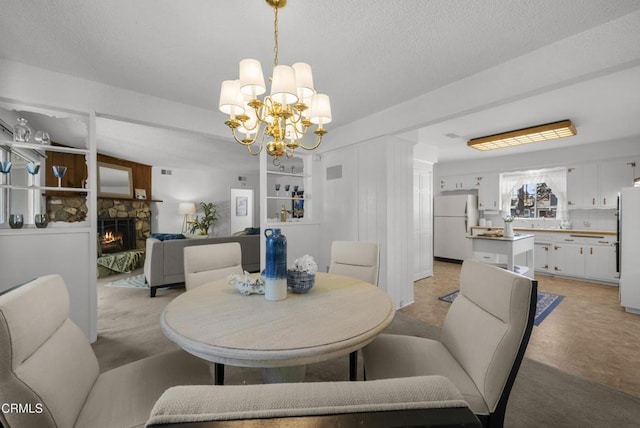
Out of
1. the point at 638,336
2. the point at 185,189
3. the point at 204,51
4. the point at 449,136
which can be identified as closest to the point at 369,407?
the point at 204,51

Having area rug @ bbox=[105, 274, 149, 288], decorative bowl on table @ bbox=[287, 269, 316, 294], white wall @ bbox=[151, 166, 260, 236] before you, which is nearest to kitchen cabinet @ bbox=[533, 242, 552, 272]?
decorative bowl on table @ bbox=[287, 269, 316, 294]

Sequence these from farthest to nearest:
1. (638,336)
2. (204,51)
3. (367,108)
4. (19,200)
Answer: (19,200), (367,108), (638,336), (204,51)

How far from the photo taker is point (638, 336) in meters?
2.52

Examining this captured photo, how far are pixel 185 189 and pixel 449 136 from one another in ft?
20.9

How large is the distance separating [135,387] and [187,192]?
6883 millimetres

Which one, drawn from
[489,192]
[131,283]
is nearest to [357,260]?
[131,283]

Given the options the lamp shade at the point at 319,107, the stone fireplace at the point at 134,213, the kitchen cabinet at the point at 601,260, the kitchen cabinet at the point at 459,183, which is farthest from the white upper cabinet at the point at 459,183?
the stone fireplace at the point at 134,213

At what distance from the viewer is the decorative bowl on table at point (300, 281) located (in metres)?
1.50

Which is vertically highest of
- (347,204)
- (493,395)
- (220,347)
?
(347,204)

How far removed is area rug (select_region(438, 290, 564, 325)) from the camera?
304cm

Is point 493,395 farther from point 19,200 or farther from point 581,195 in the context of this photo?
point 581,195

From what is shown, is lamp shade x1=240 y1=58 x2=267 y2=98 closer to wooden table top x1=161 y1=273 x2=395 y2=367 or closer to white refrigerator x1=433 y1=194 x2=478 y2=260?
wooden table top x1=161 y1=273 x2=395 y2=367

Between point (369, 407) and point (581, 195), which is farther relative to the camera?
point (581, 195)

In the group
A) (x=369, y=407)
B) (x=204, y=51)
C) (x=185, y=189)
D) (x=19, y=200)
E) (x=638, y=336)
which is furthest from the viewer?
(x=185, y=189)
